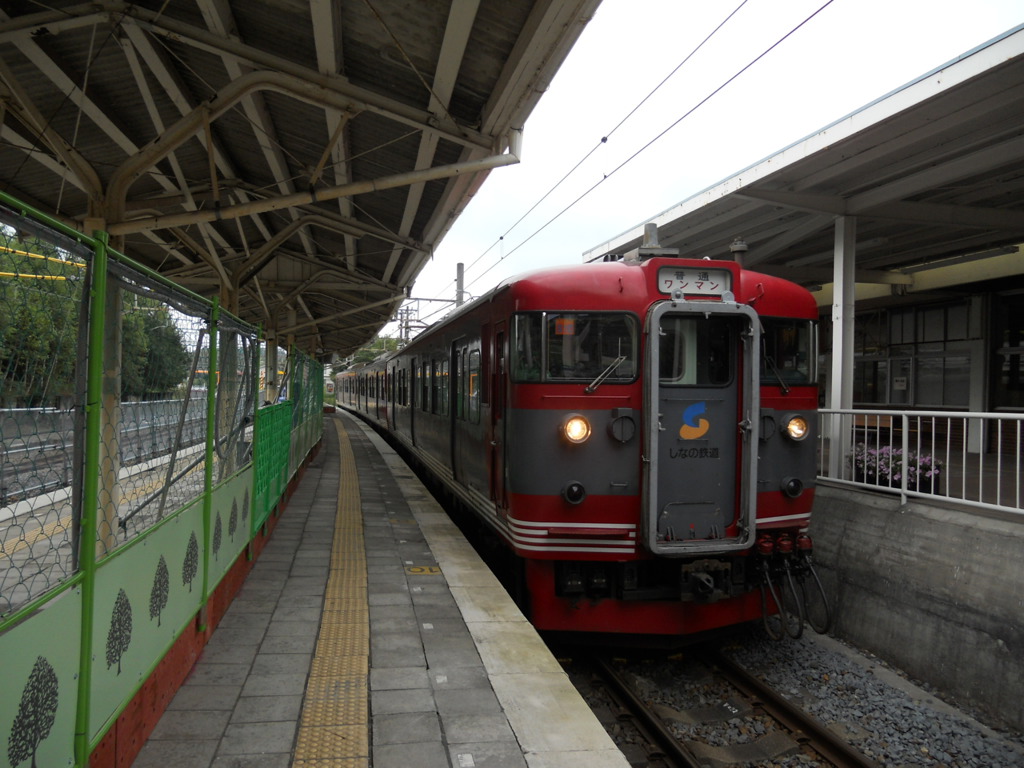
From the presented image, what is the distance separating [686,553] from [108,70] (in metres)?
5.55

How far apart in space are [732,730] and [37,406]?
432 cm

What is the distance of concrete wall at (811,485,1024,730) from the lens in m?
4.99

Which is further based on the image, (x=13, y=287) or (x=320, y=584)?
(x=320, y=584)

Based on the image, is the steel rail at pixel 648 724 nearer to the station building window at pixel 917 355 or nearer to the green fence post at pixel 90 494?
the green fence post at pixel 90 494

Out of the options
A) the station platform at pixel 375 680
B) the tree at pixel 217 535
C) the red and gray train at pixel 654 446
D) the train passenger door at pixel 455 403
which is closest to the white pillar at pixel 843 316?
the red and gray train at pixel 654 446

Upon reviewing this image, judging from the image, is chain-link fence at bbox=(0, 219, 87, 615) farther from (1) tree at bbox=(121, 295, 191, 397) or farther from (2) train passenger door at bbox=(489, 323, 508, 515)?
(2) train passenger door at bbox=(489, 323, 508, 515)

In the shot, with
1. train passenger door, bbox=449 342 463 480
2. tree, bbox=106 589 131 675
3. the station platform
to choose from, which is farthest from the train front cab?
tree, bbox=106 589 131 675

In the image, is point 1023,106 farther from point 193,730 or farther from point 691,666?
point 193,730

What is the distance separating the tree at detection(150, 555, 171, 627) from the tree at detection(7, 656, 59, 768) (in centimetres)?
93

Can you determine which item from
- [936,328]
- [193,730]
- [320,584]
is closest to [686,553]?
[320,584]

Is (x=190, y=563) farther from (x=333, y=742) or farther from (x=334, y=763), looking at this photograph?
(x=334, y=763)

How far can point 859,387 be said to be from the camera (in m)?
14.8

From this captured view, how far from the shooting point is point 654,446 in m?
5.09

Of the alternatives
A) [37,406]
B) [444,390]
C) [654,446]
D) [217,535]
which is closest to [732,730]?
[654,446]
